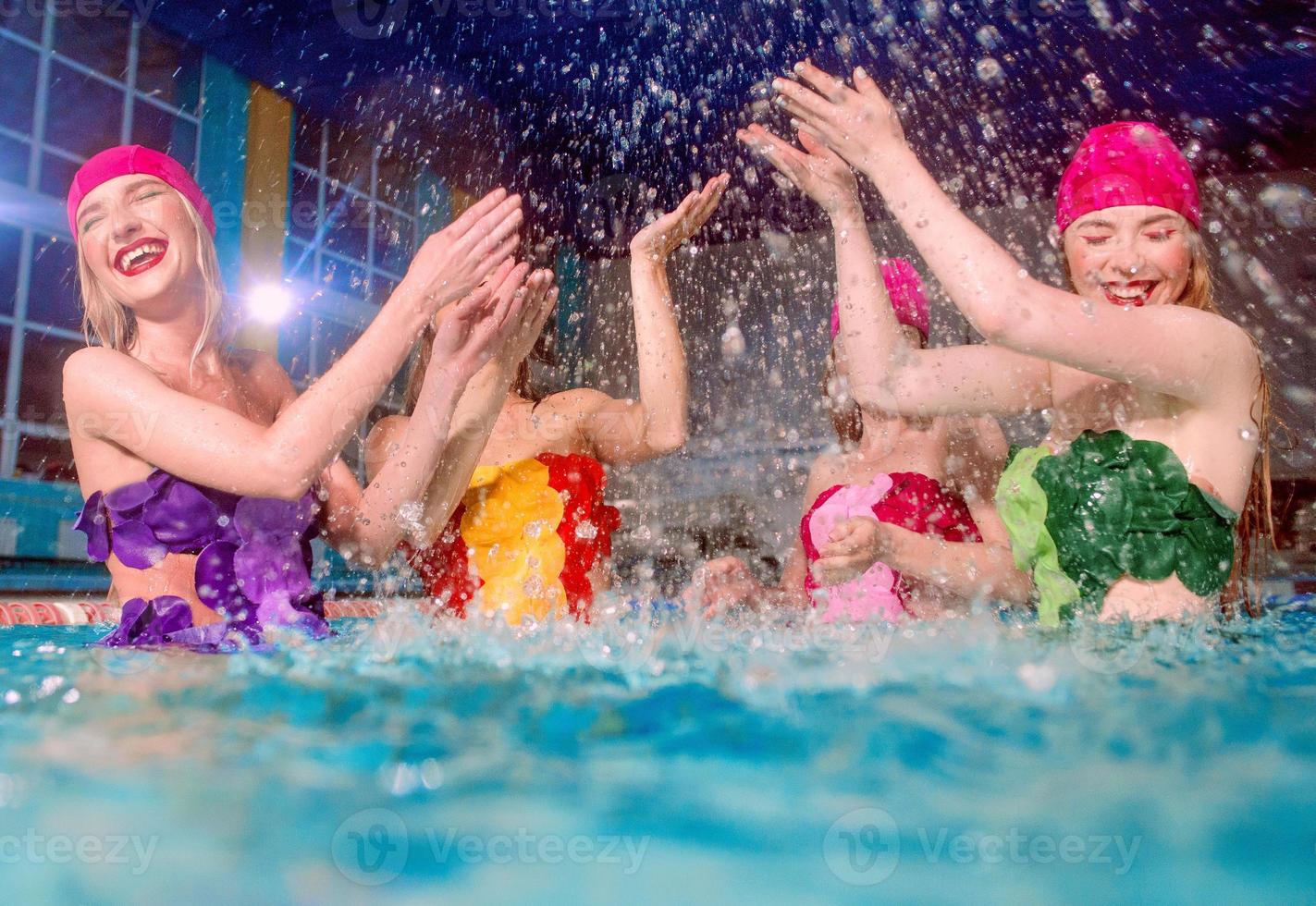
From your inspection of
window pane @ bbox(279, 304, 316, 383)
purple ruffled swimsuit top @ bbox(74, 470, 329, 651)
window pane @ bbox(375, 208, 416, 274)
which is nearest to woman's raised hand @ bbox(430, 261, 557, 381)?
purple ruffled swimsuit top @ bbox(74, 470, 329, 651)

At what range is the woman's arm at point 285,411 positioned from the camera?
1.86 m

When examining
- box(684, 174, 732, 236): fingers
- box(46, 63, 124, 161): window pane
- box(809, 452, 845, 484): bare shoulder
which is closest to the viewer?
box(684, 174, 732, 236): fingers

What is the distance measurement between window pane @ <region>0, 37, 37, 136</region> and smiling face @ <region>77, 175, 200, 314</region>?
6.21 metres

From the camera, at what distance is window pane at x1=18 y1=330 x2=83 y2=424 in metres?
7.86

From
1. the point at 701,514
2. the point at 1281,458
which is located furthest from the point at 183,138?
the point at 1281,458

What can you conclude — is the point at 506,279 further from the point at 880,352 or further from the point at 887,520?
the point at 887,520

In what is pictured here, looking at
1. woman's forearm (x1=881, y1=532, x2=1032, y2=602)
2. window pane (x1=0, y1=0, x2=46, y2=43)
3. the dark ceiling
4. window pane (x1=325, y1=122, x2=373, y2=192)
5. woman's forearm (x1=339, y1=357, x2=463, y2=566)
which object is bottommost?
woman's forearm (x1=881, y1=532, x2=1032, y2=602)

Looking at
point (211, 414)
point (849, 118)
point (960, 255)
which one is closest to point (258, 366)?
point (211, 414)

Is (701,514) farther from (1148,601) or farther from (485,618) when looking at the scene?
(1148,601)

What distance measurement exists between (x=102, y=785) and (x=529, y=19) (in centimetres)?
884

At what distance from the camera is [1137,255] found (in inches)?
81.7

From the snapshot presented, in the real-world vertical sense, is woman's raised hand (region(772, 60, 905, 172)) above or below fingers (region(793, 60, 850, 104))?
below

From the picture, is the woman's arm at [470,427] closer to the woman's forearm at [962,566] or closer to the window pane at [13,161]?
the woman's forearm at [962,566]

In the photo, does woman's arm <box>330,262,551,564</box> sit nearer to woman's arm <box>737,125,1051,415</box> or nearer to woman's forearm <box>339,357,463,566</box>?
woman's forearm <box>339,357,463,566</box>
